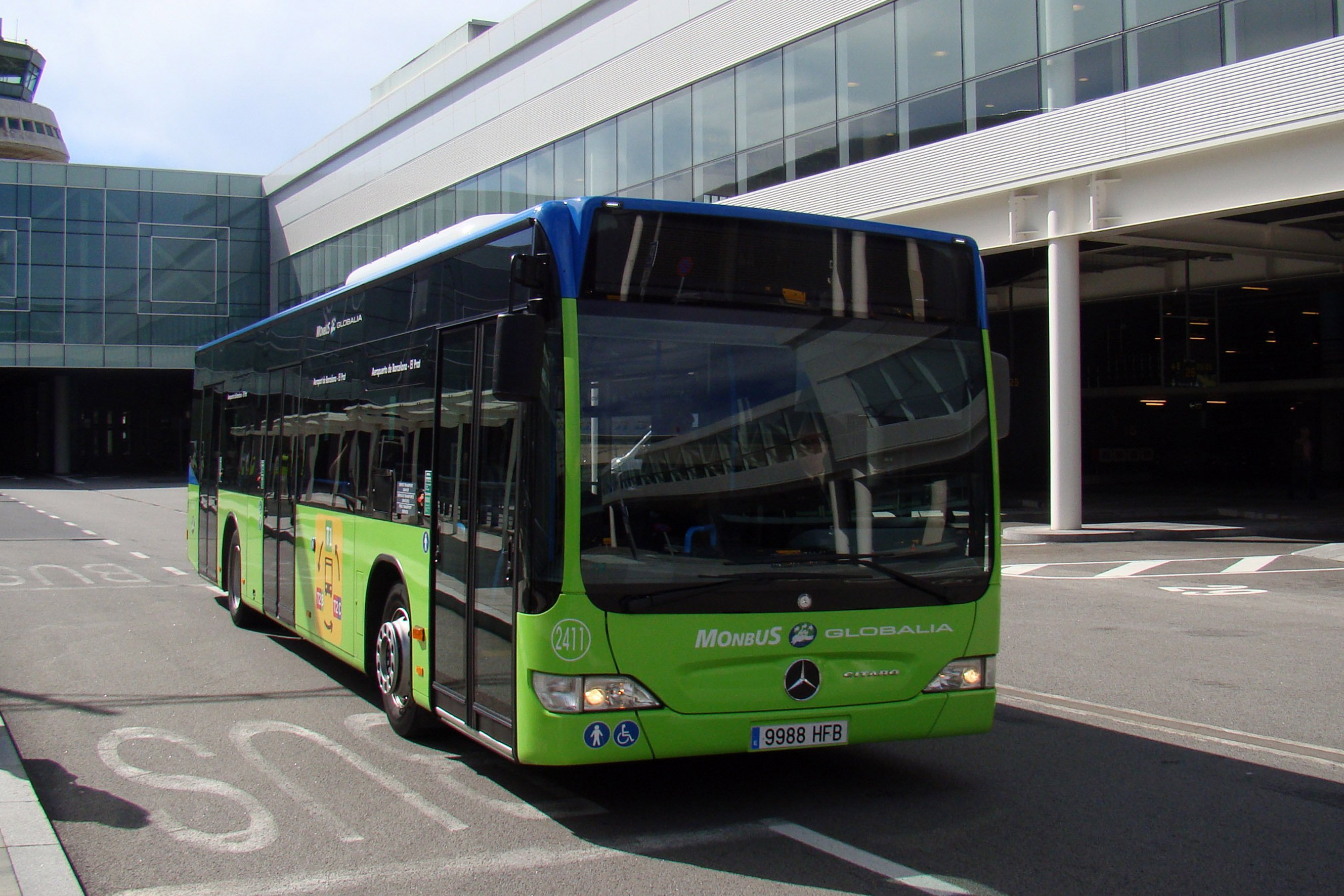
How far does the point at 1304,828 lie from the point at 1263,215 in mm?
20259

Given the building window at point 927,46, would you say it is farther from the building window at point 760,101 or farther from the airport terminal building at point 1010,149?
the building window at point 760,101

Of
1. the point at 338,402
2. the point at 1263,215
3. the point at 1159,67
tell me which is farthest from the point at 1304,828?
the point at 1263,215

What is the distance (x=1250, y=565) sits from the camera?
58.6 feet

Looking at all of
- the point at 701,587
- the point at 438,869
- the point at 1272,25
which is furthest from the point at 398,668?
the point at 1272,25

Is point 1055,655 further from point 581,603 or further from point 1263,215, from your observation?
point 1263,215

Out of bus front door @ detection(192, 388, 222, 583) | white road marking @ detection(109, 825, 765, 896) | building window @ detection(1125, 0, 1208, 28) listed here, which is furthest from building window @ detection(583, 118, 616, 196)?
white road marking @ detection(109, 825, 765, 896)

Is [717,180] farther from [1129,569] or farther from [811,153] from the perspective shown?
[1129,569]

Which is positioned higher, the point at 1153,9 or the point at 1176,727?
the point at 1153,9

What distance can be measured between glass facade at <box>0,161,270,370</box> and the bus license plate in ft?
175

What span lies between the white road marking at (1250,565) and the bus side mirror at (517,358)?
14468 millimetres

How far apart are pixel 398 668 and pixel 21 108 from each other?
10304 centimetres

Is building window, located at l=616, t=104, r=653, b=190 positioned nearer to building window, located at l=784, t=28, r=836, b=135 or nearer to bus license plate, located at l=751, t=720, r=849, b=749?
building window, located at l=784, t=28, r=836, b=135

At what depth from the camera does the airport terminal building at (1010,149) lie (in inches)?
719

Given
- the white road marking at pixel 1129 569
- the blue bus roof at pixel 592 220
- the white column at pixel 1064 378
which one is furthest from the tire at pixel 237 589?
the white column at pixel 1064 378
